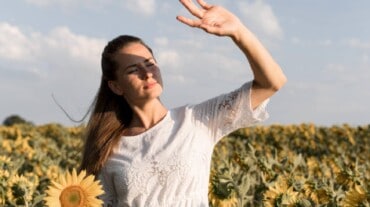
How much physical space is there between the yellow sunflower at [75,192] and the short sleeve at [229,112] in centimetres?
66

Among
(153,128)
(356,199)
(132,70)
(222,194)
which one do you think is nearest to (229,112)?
(153,128)

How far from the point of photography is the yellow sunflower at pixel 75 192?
3.04 m

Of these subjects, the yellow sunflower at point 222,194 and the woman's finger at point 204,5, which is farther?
the yellow sunflower at point 222,194

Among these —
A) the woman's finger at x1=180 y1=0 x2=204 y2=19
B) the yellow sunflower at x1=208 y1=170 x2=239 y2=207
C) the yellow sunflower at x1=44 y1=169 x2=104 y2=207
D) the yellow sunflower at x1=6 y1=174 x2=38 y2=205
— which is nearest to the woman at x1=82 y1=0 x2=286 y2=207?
Result: the woman's finger at x1=180 y1=0 x2=204 y2=19

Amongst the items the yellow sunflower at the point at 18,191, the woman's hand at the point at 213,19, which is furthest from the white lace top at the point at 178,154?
the yellow sunflower at the point at 18,191

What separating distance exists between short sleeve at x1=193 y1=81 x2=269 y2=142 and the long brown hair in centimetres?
41

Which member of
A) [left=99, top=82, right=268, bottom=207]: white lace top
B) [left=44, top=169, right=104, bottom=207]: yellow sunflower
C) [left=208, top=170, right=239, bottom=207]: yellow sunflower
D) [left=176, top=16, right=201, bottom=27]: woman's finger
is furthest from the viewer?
[left=208, top=170, right=239, bottom=207]: yellow sunflower

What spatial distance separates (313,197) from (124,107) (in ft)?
4.60

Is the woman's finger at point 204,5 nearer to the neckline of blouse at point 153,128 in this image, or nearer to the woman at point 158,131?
the woman at point 158,131

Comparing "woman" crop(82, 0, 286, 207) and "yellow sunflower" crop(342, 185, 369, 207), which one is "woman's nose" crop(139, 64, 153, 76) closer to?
"woman" crop(82, 0, 286, 207)

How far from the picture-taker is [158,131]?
11.8ft

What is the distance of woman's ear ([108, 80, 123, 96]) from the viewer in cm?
376

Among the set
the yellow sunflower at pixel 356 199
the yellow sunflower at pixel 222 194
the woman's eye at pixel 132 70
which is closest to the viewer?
the woman's eye at pixel 132 70

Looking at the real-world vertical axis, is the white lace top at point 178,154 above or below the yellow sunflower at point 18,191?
below
